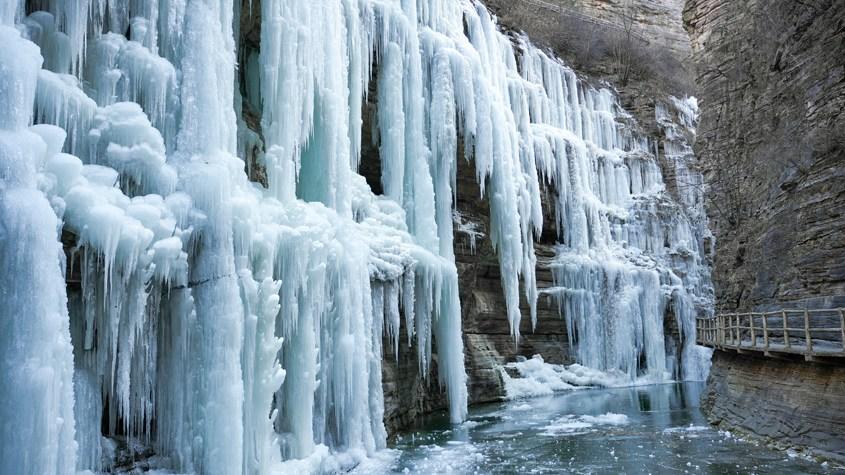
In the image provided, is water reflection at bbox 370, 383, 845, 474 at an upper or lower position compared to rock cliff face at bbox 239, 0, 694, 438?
lower

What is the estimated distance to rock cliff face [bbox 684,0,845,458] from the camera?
34.0 feet

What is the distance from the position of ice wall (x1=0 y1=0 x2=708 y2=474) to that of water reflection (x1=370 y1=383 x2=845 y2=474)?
1.03 meters

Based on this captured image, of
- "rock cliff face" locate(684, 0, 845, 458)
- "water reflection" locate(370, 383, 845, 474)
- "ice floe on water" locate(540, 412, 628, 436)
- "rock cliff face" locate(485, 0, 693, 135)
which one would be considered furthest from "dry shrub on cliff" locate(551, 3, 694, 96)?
"ice floe on water" locate(540, 412, 628, 436)

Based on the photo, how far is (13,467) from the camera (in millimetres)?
4555

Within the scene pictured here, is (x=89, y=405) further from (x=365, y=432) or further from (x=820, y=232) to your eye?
(x=820, y=232)

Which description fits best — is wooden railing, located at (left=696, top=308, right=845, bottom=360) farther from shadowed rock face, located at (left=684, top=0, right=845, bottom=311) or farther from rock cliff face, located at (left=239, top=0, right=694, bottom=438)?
rock cliff face, located at (left=239, top=0, right=694, bottom=438)

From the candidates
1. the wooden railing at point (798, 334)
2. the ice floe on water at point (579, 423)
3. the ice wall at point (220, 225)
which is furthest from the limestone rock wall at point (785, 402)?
the ice wall at point (220, 225)

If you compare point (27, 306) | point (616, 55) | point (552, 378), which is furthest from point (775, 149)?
point (616, 55)

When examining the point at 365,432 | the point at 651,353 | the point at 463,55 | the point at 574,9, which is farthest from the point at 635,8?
the point at 365,432

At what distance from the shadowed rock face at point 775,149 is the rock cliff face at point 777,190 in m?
0.02

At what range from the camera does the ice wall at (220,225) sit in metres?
5.14

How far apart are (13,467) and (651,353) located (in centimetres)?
2170

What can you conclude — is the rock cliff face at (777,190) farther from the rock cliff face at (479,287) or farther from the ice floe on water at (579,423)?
the rock cliff face at (479,287)

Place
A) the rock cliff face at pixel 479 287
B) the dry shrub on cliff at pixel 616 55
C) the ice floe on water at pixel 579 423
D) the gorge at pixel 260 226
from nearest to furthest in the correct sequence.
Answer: the gorge at pixel 260 226, the rock cliff face at pixel 479 287, the ice floe on water at pixel 579 423, the dry shrub on cliff at pixel 616 55
